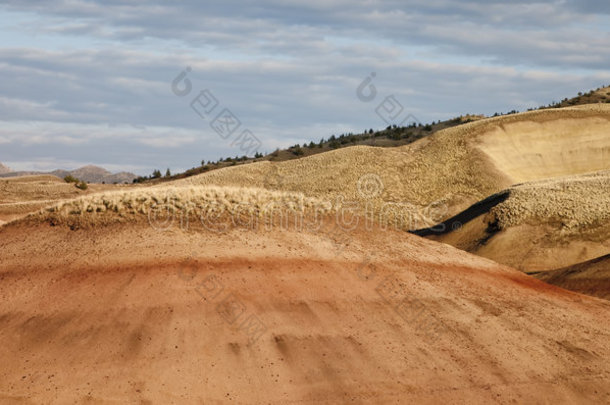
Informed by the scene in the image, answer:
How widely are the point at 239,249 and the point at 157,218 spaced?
287 centimetres

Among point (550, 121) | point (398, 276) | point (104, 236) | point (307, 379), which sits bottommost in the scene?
point (307, 379)

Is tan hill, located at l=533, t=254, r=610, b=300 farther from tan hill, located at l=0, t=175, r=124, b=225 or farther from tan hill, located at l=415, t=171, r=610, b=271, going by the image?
tan hill, located at l=0, t=175, r=124, b=225

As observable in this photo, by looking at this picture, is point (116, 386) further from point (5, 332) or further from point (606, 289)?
point (606, 289)

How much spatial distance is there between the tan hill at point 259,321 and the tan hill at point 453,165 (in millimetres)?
30630

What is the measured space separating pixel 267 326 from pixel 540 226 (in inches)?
964

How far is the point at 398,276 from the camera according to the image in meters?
20.2

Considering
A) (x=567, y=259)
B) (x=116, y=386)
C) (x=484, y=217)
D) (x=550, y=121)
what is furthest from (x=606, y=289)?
(x=550, y=121)

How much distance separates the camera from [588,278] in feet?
89.0

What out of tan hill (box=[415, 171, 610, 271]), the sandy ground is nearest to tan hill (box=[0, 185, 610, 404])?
the sandy ground

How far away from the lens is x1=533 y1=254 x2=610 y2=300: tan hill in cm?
2628

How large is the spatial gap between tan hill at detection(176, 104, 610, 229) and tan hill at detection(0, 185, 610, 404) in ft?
100

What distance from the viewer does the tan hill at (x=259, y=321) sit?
15000mm

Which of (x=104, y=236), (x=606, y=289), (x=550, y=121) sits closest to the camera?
(x=104, y=236)

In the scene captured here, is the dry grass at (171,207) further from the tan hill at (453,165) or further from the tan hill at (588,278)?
the tan hill at (453,165)
